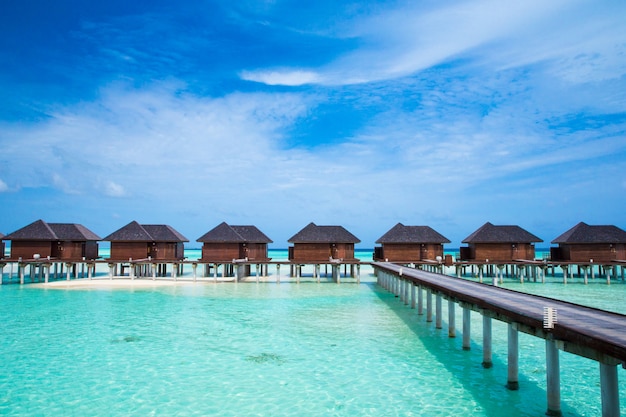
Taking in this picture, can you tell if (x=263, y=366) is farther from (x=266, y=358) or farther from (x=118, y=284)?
(x=118, y=284)

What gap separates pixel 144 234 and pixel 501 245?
2942 centimetres

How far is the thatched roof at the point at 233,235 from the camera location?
1408 inches

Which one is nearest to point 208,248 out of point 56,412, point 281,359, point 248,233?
point 248,233

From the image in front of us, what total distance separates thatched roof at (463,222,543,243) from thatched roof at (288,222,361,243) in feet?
34.1

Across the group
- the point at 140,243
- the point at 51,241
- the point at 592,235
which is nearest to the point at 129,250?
the point at 140,243

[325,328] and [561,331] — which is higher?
[561,331]

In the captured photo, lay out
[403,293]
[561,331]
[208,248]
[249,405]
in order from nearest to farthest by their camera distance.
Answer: [561,331], [249,405], [403,293], [208,248]

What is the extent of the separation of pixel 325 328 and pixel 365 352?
3.64m

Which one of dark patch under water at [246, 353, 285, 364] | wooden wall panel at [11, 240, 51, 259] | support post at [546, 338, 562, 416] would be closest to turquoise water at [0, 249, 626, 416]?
dark patch under water at [246, 353, 285, 364]

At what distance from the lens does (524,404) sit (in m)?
8.41

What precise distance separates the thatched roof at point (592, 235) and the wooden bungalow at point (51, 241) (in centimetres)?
4030

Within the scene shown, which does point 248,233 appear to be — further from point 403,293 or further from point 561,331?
point 561,331

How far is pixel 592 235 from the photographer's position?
36.4m

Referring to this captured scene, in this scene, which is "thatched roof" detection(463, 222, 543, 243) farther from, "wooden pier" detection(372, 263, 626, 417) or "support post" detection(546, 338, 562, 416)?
"support post" detection(546, 338, 562, 416)
